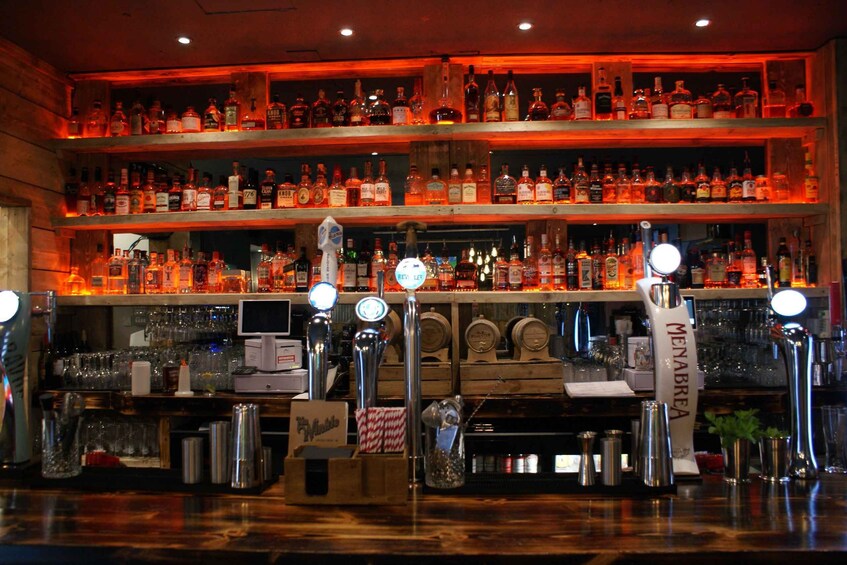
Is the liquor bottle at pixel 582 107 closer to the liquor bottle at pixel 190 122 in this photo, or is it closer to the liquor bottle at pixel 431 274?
the liquor bottle at pixel 431 274

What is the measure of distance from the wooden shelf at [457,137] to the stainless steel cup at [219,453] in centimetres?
206

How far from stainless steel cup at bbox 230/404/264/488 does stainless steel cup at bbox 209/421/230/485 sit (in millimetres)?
29

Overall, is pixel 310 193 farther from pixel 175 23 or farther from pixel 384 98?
pixel 175 23

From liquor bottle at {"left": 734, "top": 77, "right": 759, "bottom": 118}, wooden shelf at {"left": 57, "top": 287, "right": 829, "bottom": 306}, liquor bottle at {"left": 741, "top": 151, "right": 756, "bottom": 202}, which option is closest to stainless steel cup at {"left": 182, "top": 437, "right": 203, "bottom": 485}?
wooden shelf at {"left": 57, "top": 287, "right": 829, "bottom": 306}

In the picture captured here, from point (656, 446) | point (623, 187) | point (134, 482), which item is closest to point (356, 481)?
point (134, 482)

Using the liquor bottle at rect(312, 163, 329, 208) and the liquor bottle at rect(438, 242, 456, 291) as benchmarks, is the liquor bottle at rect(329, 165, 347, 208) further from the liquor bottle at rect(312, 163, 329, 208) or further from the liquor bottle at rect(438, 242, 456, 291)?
the liquor bottle at rect(438, 242, 456, 291)

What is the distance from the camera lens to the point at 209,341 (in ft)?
13.4

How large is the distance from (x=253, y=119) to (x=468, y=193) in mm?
1327

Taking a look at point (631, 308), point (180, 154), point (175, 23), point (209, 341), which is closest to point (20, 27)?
point (175, 23)

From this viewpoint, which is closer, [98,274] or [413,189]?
[413,189]

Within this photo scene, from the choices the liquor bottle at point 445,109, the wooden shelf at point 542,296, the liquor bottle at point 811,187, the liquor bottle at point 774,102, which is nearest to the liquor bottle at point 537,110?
the liquor bottle at point 445,109

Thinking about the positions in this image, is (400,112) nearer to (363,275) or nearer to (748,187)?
(363,275)

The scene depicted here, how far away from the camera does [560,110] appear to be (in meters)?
3.79

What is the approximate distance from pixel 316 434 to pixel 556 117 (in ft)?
7.93
